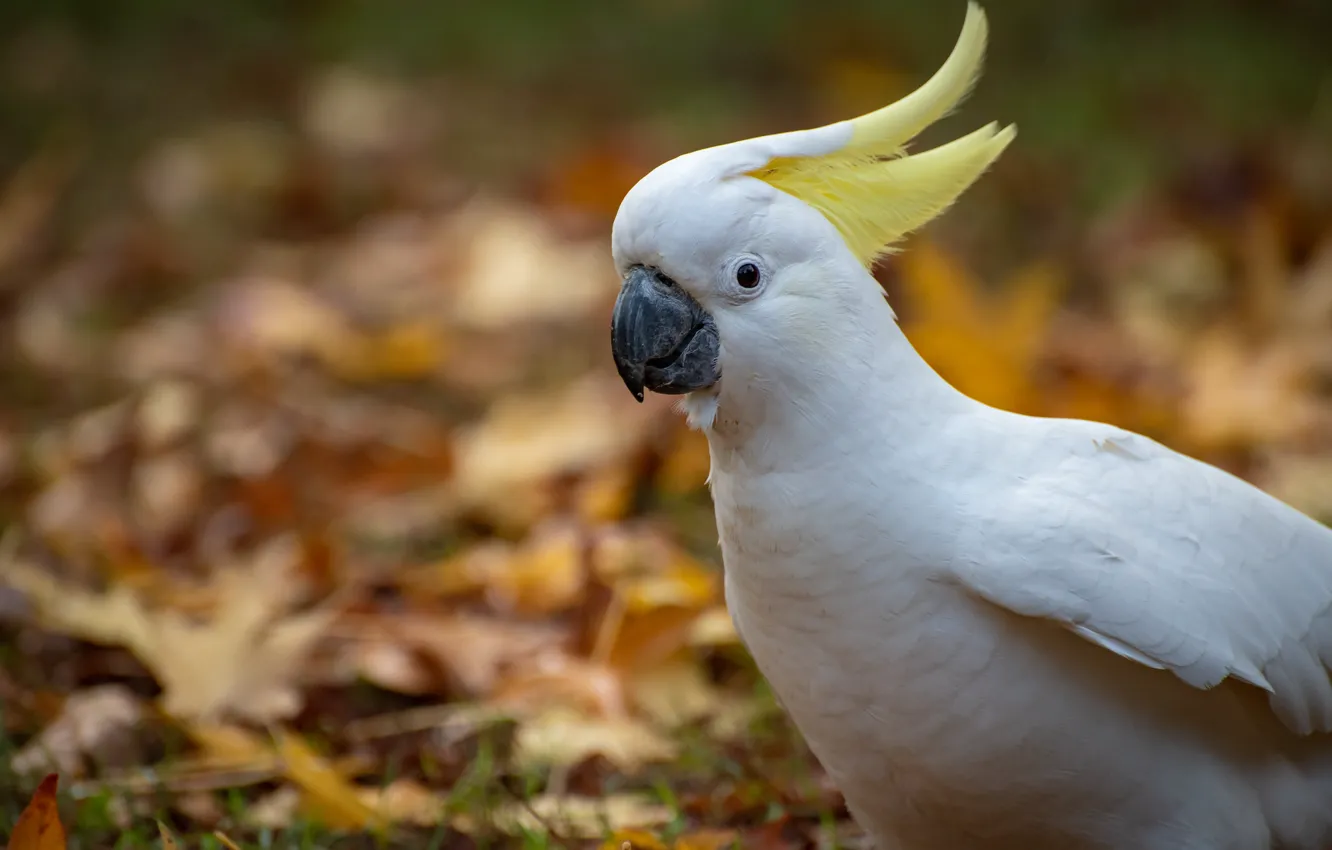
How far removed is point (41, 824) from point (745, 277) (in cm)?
99

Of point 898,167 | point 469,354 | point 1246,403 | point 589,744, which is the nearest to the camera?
point 898,167

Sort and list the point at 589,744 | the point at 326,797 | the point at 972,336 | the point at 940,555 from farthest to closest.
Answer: the point at 972,336 → the point at 589,744 → the point at 326,797 → the point at 940,555

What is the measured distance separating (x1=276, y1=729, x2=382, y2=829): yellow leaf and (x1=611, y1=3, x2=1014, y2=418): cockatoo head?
0.74 m

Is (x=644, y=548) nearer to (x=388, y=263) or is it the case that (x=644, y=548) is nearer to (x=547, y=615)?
(x=547, y=615)

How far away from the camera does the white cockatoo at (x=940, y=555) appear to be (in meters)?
1.48

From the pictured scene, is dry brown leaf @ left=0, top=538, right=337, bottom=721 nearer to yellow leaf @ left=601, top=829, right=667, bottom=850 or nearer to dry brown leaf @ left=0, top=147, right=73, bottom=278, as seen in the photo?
yellow leaf @ left=601, top=829, right=667, bottom=850

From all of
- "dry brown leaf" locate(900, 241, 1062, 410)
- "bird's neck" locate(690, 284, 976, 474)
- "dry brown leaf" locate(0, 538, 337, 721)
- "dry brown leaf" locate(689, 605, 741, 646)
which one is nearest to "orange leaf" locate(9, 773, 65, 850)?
"dry brown leaf" locate(0, 538, 337, 721)

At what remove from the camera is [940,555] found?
57.8 inches

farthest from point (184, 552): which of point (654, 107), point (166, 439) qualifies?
point (654, 107)

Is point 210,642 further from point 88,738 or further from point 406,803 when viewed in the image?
point 406,803

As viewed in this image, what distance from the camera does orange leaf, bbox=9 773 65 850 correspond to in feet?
5.03

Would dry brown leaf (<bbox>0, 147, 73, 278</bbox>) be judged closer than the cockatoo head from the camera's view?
No

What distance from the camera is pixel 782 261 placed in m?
1.51

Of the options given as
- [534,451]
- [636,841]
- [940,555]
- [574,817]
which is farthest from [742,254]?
[534,451]
